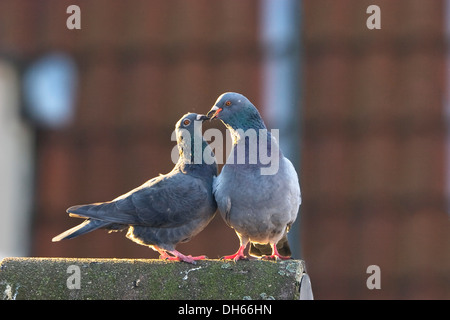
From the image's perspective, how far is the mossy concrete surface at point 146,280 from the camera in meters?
4.07

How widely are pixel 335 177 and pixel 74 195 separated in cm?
364

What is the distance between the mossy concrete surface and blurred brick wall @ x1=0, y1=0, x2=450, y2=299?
5095mm

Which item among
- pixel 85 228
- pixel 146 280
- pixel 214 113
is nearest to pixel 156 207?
pixel 85 228

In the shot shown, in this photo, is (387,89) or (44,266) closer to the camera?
(44,266)

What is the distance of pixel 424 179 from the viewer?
9.34 m

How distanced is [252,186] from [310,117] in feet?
15.5

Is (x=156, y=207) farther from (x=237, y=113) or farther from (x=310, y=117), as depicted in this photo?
(x=310, y=117)

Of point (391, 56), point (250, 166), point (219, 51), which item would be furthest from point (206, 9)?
point (250, 166)

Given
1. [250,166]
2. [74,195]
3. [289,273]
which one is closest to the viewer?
[289,273]

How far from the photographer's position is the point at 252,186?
5016 mm

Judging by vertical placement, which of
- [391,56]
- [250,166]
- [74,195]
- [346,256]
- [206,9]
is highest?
[206,9]

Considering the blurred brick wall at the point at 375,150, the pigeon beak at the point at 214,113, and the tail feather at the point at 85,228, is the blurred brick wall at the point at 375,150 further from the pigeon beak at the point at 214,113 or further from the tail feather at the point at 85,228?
the tail feather at the point at 85,228

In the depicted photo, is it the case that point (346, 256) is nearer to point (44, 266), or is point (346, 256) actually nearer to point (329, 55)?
point (329, 55)

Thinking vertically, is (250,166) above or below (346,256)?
above
